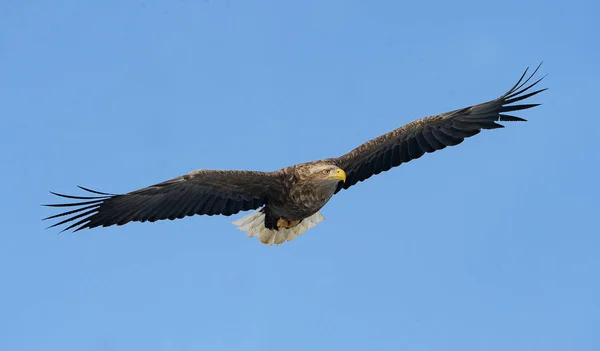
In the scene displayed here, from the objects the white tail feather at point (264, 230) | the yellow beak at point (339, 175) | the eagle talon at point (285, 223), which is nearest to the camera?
the yellow beak at point (339, 175)

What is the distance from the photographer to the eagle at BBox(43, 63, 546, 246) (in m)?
11.2

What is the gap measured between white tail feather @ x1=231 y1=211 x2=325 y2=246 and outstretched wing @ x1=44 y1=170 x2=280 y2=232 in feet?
2.61

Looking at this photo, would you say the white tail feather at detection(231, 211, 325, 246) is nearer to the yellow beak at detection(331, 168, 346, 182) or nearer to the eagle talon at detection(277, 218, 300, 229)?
the eagle talon at detection(277, 218, 300, 229)

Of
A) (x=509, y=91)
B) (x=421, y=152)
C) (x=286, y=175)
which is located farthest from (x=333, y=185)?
(x=509, y=91)

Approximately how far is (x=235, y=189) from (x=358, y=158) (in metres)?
1.46

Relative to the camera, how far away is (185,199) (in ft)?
38.0

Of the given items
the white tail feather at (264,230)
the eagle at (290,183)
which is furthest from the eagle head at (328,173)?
the white tail feather at (264,230)

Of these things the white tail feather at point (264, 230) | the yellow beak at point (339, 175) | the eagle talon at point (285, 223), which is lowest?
the yellow beak at point (339, 175)

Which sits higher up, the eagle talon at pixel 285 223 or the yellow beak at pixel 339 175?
the eagle talon at pixel 285 223

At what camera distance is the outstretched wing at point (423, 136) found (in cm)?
1169

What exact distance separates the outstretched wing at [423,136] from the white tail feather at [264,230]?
0.93 m

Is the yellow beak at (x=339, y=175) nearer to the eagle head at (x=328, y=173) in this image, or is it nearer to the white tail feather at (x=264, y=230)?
the eagle head at (x=328, y=173)

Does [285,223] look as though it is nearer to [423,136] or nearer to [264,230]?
[264,230]

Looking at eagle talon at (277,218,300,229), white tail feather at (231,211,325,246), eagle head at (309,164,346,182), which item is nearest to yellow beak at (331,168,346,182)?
eagle head at (309,164,346,182)
